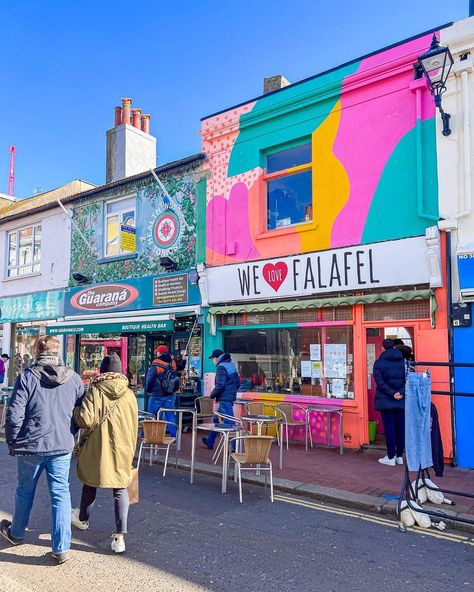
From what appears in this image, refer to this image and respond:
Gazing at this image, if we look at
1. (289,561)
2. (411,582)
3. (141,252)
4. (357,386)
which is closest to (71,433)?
(289,561)

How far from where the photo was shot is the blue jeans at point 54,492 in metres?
3.89

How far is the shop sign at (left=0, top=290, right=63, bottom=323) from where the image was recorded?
582 inches

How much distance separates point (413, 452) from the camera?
516 centimetres

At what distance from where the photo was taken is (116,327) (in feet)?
38.0

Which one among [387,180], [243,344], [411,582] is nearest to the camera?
[411,582]

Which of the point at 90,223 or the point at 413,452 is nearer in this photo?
the point at 413,452

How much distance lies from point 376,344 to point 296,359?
1.53 meters

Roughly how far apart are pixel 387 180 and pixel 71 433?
6.80 meters

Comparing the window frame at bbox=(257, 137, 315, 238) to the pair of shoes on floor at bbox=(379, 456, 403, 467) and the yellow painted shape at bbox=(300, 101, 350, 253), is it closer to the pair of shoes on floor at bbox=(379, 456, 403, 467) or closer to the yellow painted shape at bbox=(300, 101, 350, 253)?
the yellow painted shape at bbox=(300, 101, 350, 253)

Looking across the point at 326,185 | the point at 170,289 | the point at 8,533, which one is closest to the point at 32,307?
the point at 170,289

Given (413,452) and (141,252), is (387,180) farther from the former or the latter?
(141,252)

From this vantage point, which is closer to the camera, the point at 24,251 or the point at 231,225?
the point at 231,225

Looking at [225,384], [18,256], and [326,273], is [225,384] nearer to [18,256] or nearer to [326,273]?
[326,273]

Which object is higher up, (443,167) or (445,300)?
(443,167)
